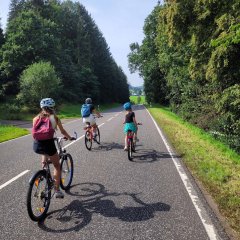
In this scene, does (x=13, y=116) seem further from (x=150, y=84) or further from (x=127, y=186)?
(x=150, y=84)

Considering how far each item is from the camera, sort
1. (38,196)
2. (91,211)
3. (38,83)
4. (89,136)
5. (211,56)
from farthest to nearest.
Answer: (38,83)
(211,56)
(89,136)
(91,211)
(38,196)

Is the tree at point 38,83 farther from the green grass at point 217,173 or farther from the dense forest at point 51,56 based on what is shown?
the green grass at point 217,173

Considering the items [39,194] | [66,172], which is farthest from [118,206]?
[66,172]

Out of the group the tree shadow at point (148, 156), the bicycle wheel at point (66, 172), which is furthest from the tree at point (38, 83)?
the bicycle wheel at point (66, 172)

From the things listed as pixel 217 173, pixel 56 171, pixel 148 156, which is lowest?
pixel 148 156

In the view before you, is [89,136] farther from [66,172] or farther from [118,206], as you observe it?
[118,206]

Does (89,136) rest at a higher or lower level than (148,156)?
higher

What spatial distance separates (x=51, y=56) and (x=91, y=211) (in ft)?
172

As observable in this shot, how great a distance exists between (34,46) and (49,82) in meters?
14.3

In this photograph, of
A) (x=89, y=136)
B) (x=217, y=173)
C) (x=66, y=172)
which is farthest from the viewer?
(x=89, y=136)

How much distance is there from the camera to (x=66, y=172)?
23.1 feet

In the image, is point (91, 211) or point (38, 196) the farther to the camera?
point (91, 211)

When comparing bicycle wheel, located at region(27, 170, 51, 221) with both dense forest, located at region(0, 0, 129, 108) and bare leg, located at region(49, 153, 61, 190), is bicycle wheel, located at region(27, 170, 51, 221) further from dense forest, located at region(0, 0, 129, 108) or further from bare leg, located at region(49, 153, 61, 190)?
dense forest, located at region(0, 0, 129, 108)

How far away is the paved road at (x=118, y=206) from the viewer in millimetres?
4844
